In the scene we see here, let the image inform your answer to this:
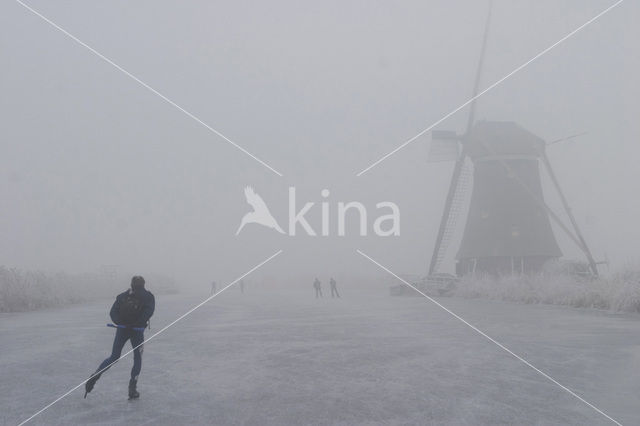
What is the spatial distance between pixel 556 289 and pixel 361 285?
→ 123 ft

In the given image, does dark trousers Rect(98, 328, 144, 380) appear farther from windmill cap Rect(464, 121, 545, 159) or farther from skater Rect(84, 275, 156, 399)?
windmill cap Rect(464, 121, 545, 159)

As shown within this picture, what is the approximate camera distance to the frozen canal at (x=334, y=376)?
559 centimetres

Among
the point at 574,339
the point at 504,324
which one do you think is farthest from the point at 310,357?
the point at 504,324

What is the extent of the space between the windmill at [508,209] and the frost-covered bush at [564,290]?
165cm

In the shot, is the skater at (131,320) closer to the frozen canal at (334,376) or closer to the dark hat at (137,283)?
the dark hat at (137,283)

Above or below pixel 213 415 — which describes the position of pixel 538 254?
above

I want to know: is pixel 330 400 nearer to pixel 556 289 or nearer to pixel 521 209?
pixel 556 289

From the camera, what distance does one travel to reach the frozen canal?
5586 mm

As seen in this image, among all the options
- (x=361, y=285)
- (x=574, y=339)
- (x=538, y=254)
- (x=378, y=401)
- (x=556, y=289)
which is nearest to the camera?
(x=378, y=401)

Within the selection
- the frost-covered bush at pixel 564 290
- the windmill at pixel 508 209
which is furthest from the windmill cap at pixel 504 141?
the frost-covered bush at pixel 564 290

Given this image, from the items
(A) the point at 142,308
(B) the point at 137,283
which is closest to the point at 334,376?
(A) the point at 142,308

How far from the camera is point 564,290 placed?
22.0 m

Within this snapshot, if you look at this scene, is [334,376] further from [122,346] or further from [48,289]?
[48,289]

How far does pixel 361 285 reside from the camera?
59.4 meters
